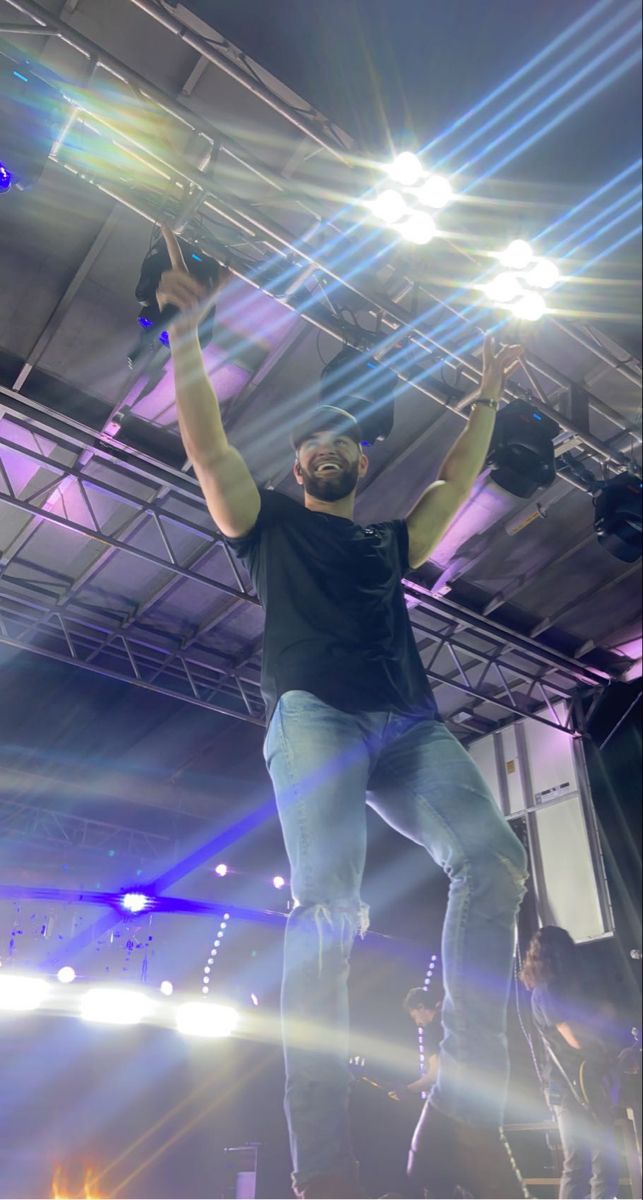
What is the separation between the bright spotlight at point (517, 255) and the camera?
4.85m

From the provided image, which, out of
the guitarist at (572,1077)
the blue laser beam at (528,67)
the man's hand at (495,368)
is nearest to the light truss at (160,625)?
the blue laser beam at (528,67)

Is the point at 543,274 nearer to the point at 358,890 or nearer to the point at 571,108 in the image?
the point at 571,108

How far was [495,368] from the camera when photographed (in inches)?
88.1

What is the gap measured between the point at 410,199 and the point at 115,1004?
7.39 m

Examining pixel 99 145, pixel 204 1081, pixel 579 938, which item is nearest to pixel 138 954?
pixel 204 1081

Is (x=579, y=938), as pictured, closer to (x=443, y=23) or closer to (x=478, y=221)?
(x=478, y=221)

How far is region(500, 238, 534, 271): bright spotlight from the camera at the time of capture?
4.85 meters

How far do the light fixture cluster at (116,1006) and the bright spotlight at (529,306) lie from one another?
22.0 feet

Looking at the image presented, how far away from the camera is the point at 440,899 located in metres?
9.18

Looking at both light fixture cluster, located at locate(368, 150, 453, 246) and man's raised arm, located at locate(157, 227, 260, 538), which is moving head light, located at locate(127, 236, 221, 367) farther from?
man's raised arm, located at locate(157, 227, 260, 538)

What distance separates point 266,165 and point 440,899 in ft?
24.4

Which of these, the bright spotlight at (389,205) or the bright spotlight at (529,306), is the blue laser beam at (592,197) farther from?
the bright spotlight at (389,205)

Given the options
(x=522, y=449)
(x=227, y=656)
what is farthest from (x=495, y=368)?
(x=227, y=656)

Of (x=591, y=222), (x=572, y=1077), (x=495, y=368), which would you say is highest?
(x=591, y=222)
